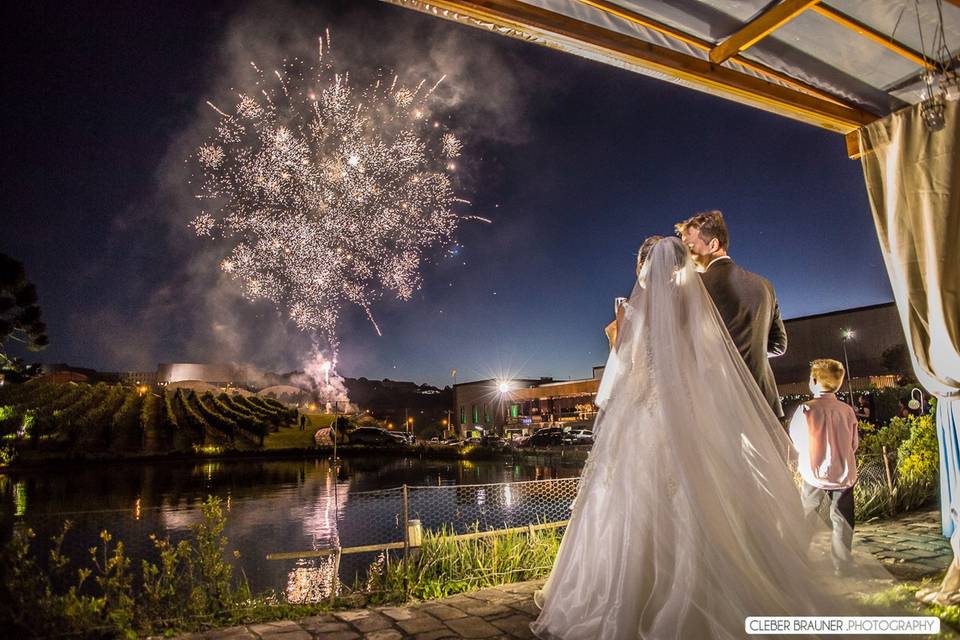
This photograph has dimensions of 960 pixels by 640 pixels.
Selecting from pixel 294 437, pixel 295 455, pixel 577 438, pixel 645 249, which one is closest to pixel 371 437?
pixel 295 455

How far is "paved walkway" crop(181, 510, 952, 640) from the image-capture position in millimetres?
3375

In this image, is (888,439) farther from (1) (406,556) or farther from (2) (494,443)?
(2) (494,443)

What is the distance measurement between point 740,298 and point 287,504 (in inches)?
726

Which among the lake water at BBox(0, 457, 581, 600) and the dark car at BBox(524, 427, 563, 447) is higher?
the dark car at BBox(524, 427, 563, 447)

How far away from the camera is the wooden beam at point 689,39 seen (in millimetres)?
3112

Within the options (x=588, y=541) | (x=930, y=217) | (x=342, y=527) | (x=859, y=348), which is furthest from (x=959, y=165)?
(x=859, y=348)

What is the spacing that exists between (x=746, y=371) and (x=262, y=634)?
Answer: 11.2 feet

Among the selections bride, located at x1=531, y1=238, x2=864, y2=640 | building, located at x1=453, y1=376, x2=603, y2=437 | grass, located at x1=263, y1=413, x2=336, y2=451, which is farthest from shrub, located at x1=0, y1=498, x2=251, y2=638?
building, located at x1=453, y1=376, x2=603, y2=437

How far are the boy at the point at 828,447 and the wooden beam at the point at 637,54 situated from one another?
188 cm

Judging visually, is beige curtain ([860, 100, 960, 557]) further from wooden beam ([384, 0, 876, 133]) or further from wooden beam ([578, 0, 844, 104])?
wooden beam ([578, 0, 844, 104])

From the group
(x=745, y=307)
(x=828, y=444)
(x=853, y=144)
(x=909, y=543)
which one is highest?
(x=853, y=144)

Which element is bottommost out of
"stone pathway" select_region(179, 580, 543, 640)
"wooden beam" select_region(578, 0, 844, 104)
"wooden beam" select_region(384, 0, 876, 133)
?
"stone pathway" select_region(179, 580, 543, 640)

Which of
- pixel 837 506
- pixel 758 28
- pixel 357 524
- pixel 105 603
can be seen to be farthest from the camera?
pixel 357 524

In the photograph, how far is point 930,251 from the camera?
3.44 metres
